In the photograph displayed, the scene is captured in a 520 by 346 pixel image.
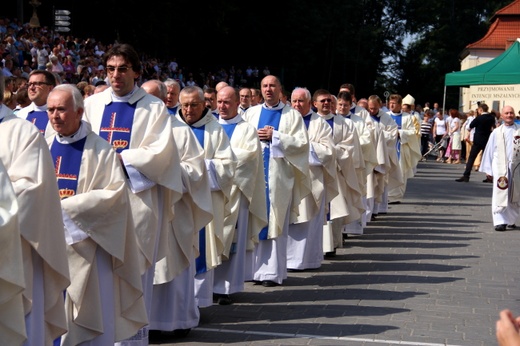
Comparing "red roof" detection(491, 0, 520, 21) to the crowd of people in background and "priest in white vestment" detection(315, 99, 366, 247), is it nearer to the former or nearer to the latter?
the crowd of people in background

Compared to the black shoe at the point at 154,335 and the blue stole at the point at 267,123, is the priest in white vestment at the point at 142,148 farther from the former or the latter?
the blue stole at the point at 267,123

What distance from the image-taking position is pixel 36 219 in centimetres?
551

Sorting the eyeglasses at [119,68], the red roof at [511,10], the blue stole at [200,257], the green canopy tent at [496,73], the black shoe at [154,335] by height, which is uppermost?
the red roof at [511,10]

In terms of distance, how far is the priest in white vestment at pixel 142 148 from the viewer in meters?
7.23

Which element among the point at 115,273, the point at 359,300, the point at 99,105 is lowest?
the point at 359,300

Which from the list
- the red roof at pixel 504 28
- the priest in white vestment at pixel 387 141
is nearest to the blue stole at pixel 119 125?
the priest in white vestment at pixel 387 141

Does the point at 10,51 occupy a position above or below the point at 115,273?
above

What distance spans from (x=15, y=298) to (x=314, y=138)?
697cm

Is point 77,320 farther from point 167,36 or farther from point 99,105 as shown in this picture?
point 167,36

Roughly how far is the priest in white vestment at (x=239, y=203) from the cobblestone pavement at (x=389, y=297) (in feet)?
0.82

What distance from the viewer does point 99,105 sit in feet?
25.5

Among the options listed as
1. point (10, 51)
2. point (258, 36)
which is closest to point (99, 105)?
point (10, 51)

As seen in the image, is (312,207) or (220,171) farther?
(312,207)

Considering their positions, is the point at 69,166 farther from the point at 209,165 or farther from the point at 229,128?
the point at 229,128
